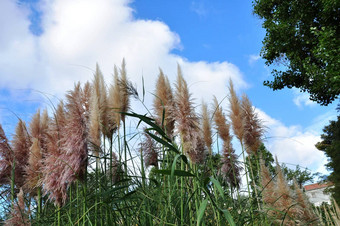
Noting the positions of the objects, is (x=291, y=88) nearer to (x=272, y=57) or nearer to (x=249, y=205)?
(x=272, y=57)

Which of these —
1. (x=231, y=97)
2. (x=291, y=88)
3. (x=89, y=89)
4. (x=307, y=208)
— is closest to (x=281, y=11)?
(x=291, y=88)

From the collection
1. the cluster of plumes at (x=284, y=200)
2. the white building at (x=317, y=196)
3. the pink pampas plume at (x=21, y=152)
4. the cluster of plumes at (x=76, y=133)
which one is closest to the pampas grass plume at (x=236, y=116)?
the cluster of plumes at (x=284, y=200)

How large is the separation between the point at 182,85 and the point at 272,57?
36.6ft

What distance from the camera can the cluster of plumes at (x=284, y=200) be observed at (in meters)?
3.12

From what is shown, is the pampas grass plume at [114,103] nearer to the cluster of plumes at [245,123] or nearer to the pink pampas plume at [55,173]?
the pink pampas plume at [55,173]

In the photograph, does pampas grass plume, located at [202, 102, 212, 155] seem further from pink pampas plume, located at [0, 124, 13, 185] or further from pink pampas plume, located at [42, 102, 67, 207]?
Result: pink pampas plume, located at [0, 124, 13, 185]

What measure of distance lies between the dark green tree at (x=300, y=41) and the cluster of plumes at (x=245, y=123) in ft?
25.2

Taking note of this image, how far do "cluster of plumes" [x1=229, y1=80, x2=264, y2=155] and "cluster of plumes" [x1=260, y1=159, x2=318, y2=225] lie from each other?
0.60 m

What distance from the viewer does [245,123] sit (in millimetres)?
3939

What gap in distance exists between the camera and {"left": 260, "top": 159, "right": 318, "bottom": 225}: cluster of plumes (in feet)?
10.2

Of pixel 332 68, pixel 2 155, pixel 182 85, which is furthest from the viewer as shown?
pixel 332 68

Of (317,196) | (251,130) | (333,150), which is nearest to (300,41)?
(333,150)

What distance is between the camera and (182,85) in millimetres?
2680

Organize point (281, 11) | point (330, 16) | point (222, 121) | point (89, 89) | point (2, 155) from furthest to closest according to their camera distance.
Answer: point (281, 11), point (330, 16), point (222, 121), point (2, 155), point (89, 89)
